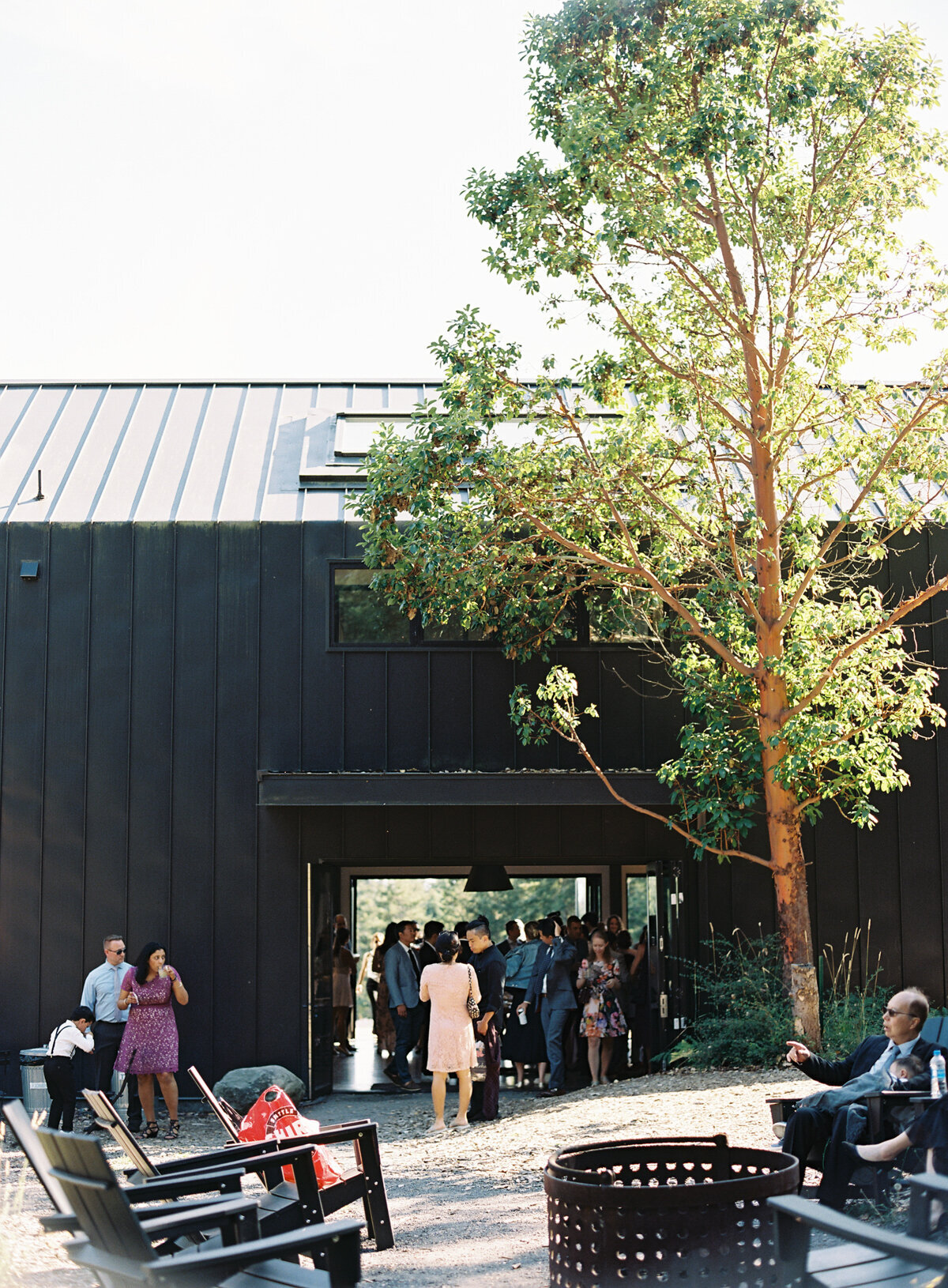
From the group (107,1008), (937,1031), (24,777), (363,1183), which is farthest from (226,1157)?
(24,777)

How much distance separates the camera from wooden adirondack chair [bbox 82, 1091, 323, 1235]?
5.44 metres

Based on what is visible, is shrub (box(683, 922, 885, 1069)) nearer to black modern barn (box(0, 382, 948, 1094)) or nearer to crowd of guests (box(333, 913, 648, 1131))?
black modern barn (box(0, 382, 948, 1094))

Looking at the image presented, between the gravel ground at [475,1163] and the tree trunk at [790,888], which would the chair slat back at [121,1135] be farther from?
the tree trunk at [790,888]

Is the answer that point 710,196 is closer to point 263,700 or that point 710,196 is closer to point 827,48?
point 827,48

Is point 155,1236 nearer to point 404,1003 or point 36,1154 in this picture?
point 36,1154

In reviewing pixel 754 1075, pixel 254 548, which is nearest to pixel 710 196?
pixel 254 548

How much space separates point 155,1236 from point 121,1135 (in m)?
1.52

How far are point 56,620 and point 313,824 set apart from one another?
318 cm

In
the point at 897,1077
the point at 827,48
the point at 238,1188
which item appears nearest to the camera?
the point at 238,1188

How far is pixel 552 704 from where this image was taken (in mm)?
11664

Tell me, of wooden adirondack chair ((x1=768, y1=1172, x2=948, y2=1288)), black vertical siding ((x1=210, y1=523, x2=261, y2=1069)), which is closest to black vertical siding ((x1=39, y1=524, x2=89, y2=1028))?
black vertical siding ((x1=210, y1=523, x2=261, y2=1069))

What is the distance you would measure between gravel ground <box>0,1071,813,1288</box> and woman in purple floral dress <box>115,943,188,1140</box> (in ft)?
1.26

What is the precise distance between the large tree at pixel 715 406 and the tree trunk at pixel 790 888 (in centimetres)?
2

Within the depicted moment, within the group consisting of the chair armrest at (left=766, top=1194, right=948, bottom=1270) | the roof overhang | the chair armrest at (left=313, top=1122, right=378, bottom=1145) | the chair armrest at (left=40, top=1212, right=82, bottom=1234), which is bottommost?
the chair armrest at (left=313, top=1122, right=378, bottom=1145)
